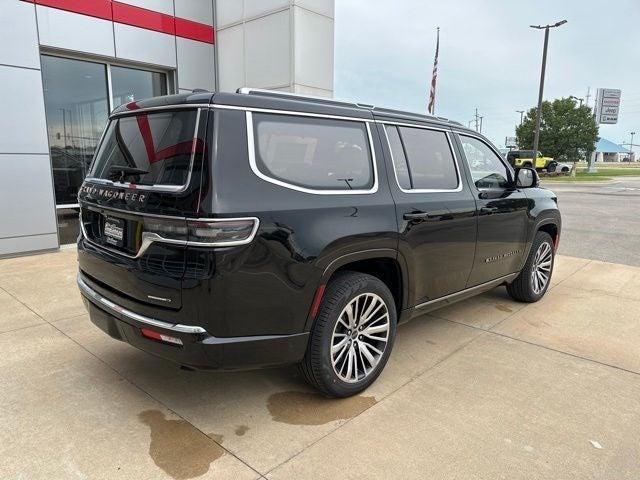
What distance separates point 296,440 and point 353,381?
2.00 feet

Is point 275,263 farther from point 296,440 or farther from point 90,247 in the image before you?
point 90,247

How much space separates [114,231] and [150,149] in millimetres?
544

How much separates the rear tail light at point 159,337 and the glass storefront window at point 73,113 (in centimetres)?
598

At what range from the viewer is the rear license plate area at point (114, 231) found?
112 inches

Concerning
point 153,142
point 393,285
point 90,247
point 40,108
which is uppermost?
point 40,108

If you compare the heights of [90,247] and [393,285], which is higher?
[90,247]

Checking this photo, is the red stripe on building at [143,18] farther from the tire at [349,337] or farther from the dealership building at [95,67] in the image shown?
the tire at [349,337]

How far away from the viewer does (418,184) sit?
366 cm

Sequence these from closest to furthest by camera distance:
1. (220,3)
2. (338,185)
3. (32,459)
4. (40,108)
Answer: (32,459), (338,185), (40,108), (220,3)

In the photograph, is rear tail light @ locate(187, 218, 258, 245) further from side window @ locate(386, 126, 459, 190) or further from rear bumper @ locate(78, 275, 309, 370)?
side window @ locate(386, 126, 459, 190)

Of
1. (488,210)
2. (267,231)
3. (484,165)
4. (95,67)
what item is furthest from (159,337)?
(95,67)

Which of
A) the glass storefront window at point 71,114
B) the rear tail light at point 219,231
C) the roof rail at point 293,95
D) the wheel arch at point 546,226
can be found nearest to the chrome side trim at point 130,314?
the rear tail light at point 219,231

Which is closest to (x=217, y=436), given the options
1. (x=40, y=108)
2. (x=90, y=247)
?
(x=90, y=247)

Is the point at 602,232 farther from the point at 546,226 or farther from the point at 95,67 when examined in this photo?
the point at 95,67
